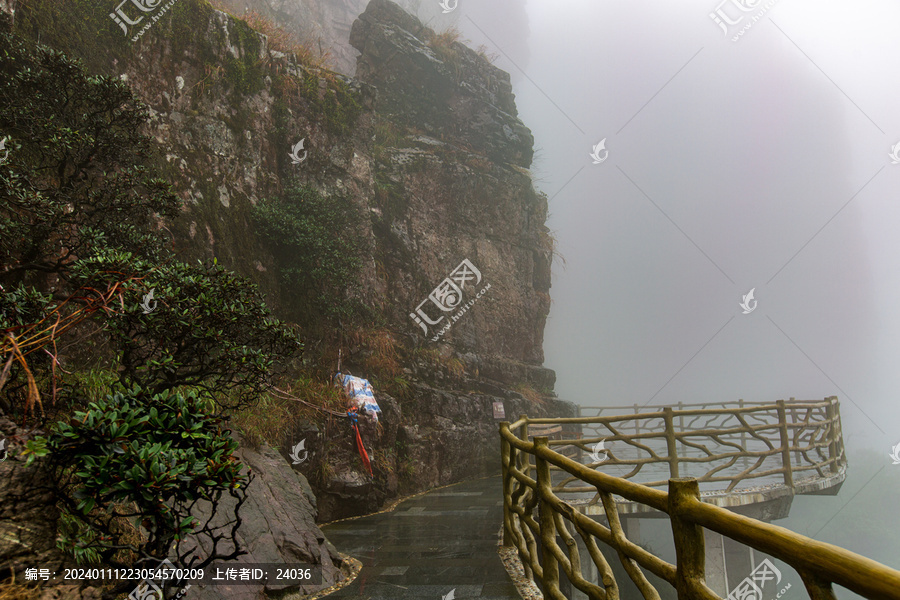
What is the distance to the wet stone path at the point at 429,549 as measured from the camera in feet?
13.9

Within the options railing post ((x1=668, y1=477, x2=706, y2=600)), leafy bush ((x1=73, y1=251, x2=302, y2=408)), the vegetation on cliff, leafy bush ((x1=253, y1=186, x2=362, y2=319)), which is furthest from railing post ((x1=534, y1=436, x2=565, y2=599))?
leafy bush ((x1=253, y1=186, x2=362, y2=319))

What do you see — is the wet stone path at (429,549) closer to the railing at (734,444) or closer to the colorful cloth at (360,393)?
the railing at (734,444)

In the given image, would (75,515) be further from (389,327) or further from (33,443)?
(389,327)

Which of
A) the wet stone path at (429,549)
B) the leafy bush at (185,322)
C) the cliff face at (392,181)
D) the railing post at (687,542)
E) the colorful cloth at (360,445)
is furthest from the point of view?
the colorful cloth at (360,445)

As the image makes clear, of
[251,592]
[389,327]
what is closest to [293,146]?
[389,327]

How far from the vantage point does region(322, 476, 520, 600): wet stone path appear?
4238mm

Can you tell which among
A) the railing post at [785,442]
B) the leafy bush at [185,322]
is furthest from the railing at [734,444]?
the leafy bush at [185,322]

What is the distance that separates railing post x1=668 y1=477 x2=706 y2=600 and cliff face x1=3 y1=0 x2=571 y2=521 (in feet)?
21.0

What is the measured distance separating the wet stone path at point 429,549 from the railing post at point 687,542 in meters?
2.56

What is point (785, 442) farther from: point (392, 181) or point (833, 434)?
point (392, 181)

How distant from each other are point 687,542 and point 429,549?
4.36m

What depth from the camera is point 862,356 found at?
338ft

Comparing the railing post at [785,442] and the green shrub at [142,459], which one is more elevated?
the green shrub at [142,459]

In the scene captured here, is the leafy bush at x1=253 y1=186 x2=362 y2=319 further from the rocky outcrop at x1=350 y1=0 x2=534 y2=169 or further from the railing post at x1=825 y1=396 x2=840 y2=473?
the railing post at x1=825 y1=396 x2=840 y2=473
